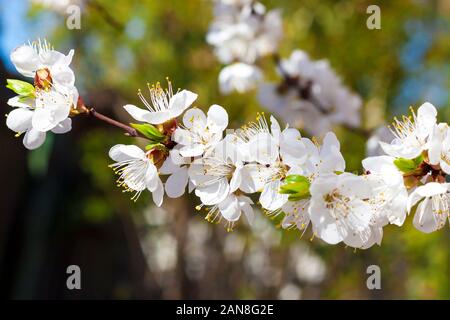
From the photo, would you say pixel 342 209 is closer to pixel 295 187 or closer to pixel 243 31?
pixel 295 187

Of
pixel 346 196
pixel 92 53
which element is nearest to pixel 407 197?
pixel 346 196

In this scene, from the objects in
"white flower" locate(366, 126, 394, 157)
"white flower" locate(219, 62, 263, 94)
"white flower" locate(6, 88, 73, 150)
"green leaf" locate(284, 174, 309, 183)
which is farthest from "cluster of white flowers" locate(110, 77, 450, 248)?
"white flower" locate(219, 62, 263, 94)

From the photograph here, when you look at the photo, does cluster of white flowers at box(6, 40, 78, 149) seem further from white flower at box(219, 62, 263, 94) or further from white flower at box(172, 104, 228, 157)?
white flower at box(219, 62, 263, 94)

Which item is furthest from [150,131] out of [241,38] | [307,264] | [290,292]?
[307,264]

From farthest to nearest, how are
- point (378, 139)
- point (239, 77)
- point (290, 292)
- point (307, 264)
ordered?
1. point (307, 264)
2. point (290, 292)
3. point (239, 77)
4. point (378, 139)

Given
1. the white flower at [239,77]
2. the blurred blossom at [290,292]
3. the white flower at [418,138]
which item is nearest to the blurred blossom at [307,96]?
the white flower at [239,77]
